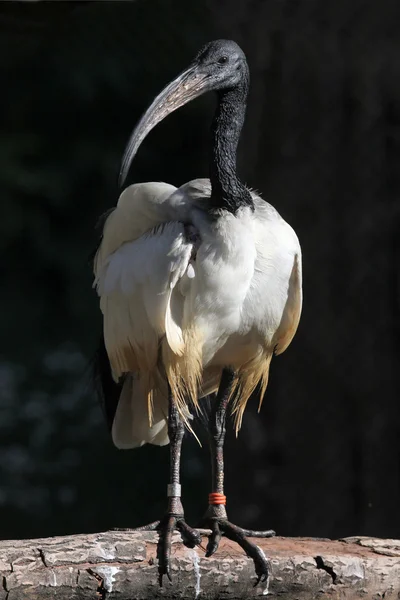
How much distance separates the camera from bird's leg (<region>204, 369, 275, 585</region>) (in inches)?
161

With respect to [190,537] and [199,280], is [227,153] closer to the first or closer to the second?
[199,280]

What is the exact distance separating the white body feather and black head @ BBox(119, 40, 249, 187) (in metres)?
0.28

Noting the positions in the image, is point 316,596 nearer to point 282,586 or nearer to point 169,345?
point 282,586

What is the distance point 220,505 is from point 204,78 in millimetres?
1470

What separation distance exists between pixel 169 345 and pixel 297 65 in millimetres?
2185

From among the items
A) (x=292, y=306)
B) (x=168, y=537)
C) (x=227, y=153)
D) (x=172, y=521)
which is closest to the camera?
(x=168, y=537)

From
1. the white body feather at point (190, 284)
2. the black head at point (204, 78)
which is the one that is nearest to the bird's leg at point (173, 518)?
the white body feather at point (190, 284)

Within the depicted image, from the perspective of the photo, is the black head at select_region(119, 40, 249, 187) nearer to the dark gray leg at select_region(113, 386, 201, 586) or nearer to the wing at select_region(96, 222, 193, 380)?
the wing at select_region(96, 222, 193, 380)

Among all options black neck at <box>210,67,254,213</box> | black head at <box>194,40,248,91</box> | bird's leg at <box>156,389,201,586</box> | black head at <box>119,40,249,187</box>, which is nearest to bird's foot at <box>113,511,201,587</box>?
bird's leg at <box>156,389,201,586</box>

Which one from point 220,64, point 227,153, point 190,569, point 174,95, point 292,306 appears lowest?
point 190,569

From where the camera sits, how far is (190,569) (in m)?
3.97

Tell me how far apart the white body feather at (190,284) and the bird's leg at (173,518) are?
167mm

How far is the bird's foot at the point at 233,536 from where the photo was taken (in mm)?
4035

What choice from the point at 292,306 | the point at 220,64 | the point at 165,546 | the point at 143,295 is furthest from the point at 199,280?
the point at 165,546
